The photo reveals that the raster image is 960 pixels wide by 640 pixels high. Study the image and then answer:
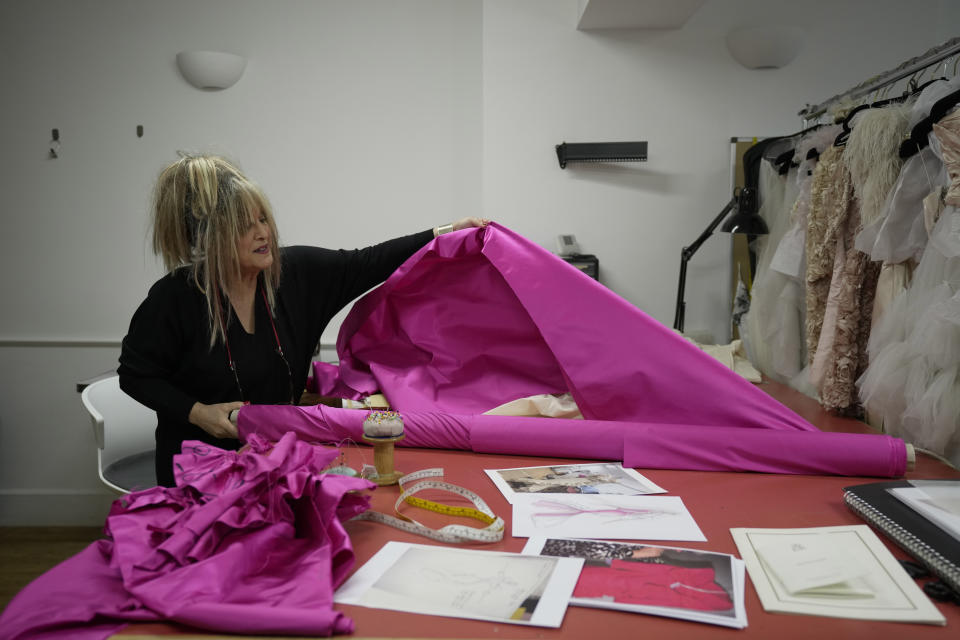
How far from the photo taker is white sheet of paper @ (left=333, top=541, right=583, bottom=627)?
1021 mm

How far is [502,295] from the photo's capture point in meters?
2.09

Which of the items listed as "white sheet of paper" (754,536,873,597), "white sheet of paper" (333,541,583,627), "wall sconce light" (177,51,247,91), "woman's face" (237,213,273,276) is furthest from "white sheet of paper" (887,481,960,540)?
"wall sconce light" (177,51,247,91)

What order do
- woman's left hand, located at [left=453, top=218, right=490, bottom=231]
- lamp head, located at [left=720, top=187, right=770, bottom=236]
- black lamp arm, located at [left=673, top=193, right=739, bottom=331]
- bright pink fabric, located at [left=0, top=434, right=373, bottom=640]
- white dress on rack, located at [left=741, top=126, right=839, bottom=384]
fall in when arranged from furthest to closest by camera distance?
1. black lamp arm, located at [left=673, top=193, right=739, bottom=331]
2. lamp head, located at [left=720, top=187, right=770, bottom=236]
3. white dress on rack, located at [left=741, top=126, right=839, bottom=384]
4. woman's left hand, located at [left=453, top=218, right=490, bottom=231]
5. bright pink fabric, located at [left=0, top=434, right=373, bottom=640]

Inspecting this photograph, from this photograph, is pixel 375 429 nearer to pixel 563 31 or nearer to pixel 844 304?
pixel 844 304

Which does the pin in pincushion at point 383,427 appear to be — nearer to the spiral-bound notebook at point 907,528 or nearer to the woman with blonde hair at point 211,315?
the woman with blonde hair at point 211,315

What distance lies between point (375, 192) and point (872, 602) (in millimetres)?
2830

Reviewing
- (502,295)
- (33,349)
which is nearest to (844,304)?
(502,295)

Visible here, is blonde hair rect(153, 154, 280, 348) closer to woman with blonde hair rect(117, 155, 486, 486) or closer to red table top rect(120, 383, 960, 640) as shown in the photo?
woman with blonde hair rect(117, 155, 486, 486)

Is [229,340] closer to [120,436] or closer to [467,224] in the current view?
[467,224]

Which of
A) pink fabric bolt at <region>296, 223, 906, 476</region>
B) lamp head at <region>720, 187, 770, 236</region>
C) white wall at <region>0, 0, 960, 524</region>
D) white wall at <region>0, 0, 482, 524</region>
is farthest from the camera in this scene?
white wall at <region>0, 0, 482, 524</region>

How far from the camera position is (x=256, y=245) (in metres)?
1.91

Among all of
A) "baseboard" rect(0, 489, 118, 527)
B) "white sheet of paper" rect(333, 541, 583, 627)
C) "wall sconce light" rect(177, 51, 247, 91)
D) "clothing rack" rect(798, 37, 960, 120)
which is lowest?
"baseboard" rect(0, 489, 118, 527)

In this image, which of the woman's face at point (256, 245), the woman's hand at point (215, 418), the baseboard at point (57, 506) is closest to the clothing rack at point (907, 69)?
the woman's face at point (256, 245)

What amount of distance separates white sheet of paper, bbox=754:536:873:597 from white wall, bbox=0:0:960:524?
7.08 feet
